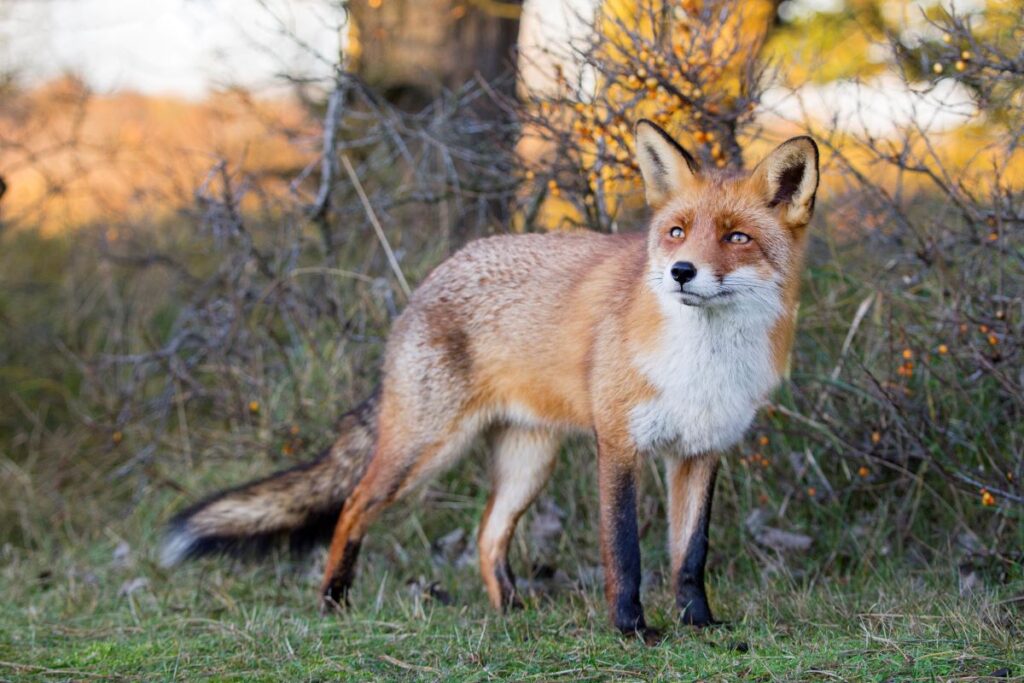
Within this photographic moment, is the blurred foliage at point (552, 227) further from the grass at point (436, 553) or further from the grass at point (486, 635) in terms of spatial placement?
the grass at point (486, 635)

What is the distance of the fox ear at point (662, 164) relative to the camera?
13.1 ft

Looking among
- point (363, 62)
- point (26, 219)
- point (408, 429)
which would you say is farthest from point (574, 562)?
point (26, 219)

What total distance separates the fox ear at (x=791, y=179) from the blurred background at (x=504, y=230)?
3.28 ft

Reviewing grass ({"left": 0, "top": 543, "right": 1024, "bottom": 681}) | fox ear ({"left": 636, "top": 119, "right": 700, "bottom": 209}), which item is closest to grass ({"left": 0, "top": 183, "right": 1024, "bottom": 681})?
grass ({"left": 0, "top": 543, "right": 1024, "bottom": 681})

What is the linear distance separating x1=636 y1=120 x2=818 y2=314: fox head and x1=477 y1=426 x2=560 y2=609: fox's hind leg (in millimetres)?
1279

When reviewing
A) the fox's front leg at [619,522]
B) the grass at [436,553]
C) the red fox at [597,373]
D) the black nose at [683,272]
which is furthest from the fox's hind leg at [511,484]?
the black nose at [683,272]

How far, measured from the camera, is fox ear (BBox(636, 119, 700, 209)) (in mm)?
4004

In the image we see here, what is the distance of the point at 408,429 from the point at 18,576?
241 centimetres

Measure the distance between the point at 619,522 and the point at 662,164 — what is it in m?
1.38

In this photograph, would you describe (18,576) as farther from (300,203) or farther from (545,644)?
(545,644)

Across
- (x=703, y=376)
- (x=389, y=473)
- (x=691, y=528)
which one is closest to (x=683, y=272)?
(x=703, y=376)

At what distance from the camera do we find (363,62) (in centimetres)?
802

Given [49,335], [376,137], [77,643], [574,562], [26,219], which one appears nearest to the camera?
[77,643]

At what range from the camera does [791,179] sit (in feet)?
12.7
